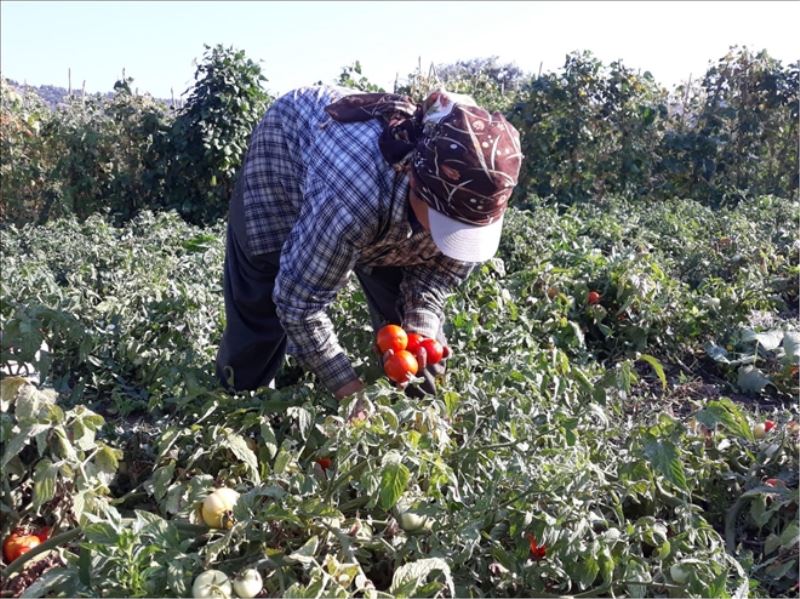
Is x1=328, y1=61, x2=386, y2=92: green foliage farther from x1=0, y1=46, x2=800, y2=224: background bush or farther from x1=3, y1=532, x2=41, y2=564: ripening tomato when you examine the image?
x1=3, y1=532, x2=41, y2=564: ripening tomato

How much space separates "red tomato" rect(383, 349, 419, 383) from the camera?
6.11 ft

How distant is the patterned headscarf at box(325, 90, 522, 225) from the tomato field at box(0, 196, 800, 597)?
16.9 inches

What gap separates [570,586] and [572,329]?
161cm

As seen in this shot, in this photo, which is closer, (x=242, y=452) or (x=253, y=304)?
(x=242, y=452)

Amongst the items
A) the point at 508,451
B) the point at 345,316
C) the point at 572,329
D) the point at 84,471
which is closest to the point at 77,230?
the point at 345,316

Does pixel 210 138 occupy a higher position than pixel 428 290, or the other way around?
pixel 428 290

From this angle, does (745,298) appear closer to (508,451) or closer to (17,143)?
(508,451)

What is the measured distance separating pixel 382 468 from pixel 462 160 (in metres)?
0.61

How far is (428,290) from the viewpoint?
2188 millimetres

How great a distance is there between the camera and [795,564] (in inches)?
70.5

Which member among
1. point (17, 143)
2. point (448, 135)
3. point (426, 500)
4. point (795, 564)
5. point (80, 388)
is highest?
point (448, 135)

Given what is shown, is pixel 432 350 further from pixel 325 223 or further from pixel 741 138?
pixel 741 138

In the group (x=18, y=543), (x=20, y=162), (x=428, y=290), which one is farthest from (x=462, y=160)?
(x=20, y=162)

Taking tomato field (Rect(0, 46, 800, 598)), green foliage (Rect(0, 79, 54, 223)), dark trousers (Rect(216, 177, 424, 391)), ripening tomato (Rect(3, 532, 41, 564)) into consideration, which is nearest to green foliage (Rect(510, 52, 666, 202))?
tomato field (Rect(0, 46, 800, 598))
